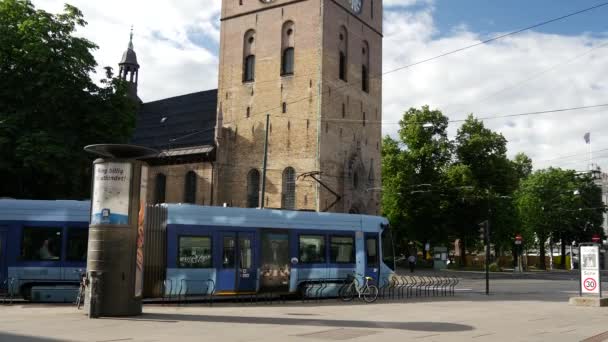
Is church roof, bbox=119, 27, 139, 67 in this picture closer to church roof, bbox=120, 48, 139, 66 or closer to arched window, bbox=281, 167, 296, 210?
church roof, bbox=120, 48, 139, 66

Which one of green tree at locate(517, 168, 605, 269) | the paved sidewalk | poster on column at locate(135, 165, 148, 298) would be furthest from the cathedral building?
green tree at locate(517, 168, 605, 269)

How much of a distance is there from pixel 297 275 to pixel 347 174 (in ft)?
68.6

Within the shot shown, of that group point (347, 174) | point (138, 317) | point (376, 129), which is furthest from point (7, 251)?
point (376, 129)

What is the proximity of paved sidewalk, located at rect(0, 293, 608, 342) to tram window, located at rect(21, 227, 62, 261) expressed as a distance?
1947 mm

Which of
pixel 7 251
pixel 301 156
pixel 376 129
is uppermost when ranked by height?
pixel 376 129

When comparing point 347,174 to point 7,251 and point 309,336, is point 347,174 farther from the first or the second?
point 309,336

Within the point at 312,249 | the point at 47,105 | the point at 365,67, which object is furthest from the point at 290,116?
the point at 312,249

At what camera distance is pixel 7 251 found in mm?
16047

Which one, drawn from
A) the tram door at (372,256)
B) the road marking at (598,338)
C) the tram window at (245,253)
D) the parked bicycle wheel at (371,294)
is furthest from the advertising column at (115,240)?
the tram door at (372,256)

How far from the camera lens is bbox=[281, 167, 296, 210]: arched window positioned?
3753 centimetres

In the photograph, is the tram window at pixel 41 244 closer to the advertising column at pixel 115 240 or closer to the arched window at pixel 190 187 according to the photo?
the advertising column at pixel 115 240

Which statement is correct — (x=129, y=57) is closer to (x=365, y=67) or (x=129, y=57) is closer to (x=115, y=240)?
(x=365, y=67)

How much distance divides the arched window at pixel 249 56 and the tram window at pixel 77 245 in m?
25.1

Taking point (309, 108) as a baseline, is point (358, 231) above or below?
below
